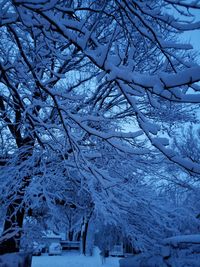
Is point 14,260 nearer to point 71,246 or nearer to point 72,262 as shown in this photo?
point 72,262

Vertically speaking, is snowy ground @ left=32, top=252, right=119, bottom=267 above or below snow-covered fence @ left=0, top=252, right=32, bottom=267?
below

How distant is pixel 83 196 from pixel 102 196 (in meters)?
1.98

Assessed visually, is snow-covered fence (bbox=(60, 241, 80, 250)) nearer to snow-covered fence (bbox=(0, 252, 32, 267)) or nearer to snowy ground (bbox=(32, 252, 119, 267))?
snowy ground (bbox=(32, 252, 119, 267))

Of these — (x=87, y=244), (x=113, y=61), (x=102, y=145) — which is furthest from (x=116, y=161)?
(x=87, y=244)

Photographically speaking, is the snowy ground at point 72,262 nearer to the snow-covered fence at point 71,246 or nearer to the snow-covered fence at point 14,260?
the snow-covered fence at point 71,246

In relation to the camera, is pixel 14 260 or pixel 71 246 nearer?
pixel 14 260

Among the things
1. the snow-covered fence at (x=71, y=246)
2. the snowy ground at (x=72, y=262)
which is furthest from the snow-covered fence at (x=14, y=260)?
the snow-covered fence at (x=71, y=246)

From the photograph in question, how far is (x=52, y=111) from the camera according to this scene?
8.02 meters

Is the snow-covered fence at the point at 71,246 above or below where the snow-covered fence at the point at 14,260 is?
below

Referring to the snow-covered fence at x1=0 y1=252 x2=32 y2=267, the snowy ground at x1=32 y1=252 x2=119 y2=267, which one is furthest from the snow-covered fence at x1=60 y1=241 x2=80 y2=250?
the snow-covered fence at x1=0 y1=252 x2=32 y2=267

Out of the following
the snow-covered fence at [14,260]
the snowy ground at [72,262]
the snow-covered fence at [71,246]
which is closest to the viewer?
the snow-covered fence at [14,260]

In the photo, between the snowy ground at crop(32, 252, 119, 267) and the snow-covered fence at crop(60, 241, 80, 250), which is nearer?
the snowy ground at crop(32, 252, 119, 267)

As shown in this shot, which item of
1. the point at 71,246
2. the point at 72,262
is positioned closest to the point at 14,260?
the point at 72,262

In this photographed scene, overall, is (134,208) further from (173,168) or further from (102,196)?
(173,168)
